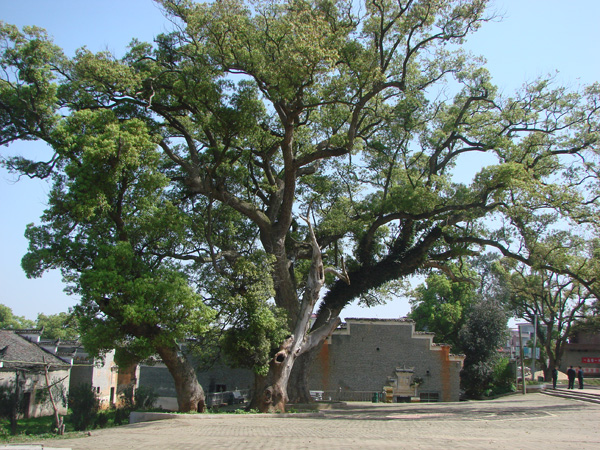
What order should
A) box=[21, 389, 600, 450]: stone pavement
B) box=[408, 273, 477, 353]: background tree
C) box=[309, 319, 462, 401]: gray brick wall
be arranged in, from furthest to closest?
box=[408, 273, 477, 353]: background tree
box=[309, 319, 462, 401]: gray brick wall
box=[21, 389, 600, 450]: stone pavement

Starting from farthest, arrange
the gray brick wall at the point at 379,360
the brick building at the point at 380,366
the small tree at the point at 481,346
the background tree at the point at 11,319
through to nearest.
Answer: the background tree at the point at 11,319, the small tree at the point at 481,346, the gray brick wall at the point at 379,360, the brick building at the point at 380,366

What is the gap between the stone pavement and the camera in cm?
1053

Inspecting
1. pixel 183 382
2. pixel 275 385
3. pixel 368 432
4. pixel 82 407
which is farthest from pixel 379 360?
pixel 368 432

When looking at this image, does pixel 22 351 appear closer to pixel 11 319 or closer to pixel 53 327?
pixel 53 327

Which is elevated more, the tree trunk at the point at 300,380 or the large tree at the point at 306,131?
the large tree at the point at 306,131

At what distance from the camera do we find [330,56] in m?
17.1

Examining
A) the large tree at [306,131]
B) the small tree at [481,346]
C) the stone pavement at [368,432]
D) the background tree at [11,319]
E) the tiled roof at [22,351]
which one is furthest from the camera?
the background tree at [11,319]

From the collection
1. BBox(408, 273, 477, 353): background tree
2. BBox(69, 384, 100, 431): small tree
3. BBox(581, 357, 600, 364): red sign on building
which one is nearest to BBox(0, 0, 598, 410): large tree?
BBox(69, 384, 100, 431): small tree

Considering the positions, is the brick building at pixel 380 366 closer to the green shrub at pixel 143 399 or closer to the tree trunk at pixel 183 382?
the green shrub at pixel 143 399

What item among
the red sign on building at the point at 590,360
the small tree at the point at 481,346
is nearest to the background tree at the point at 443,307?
the small tree at the point at 481,346

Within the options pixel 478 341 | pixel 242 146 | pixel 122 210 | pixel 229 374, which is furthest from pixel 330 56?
pixel 478 341

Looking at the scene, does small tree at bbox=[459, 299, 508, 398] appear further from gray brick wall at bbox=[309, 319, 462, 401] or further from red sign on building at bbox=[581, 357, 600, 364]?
red sign on building at bbox=[581, 357, 600, 364]

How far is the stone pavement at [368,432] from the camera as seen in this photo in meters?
10.5

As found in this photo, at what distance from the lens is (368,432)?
12.7 m
